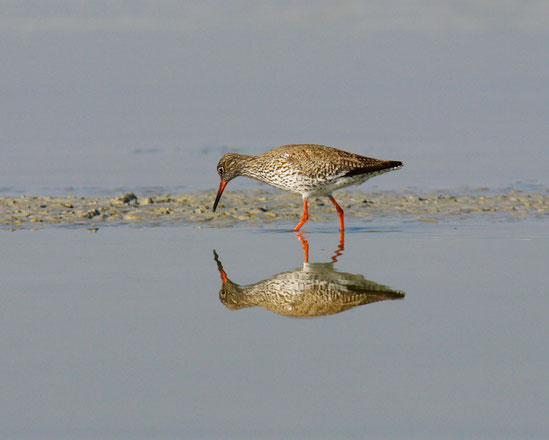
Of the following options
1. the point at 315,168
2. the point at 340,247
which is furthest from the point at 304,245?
the point at 315,168

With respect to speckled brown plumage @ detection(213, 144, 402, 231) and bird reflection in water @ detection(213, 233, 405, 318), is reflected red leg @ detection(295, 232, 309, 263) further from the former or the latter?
bird reflection in water @ detection(213, 233, 405, 318)

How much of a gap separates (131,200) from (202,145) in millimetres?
6843

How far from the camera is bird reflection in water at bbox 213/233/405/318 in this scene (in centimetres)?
856

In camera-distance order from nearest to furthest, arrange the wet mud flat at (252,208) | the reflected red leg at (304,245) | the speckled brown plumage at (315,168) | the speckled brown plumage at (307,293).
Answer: the speckled brown plumage at (307,293), the reflected red leg at (304,245), the speckled brown plumage at (315,168), the wet mud flat at (252,208)

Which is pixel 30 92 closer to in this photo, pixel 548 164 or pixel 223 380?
pixel 548 164

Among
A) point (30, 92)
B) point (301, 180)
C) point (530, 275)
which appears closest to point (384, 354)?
point (530, 275)

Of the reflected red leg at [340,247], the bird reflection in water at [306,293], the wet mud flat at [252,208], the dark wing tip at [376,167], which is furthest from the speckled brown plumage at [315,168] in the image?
the bird reflection in water at [306,293]

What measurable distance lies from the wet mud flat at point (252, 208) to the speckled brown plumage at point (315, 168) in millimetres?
641

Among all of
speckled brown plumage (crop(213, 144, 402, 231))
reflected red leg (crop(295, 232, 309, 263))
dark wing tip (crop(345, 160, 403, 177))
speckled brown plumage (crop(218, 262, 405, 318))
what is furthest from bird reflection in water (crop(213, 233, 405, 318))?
dark wing tip (crop(345, 160, 403, 177))

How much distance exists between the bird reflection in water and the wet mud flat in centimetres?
374

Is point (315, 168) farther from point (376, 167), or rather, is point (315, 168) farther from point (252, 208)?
point (252, 208)

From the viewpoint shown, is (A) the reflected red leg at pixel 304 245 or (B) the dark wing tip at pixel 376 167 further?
(B) the dark wing tip at pixel 376 167

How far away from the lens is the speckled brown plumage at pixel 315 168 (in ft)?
43.3

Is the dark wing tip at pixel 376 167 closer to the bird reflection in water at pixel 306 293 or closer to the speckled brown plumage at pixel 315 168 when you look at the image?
the speckled brown plumage at pixel 315 168
